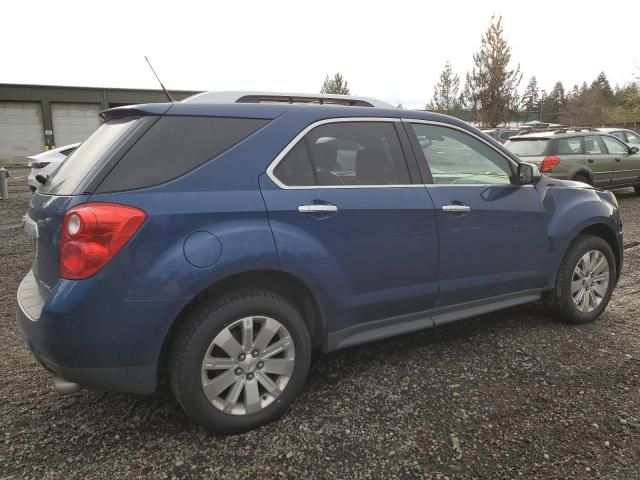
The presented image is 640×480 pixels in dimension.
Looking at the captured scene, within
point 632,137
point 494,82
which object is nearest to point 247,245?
point 632,137

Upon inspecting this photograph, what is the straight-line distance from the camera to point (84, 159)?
2680mm

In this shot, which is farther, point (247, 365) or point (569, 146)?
point (569, 146)

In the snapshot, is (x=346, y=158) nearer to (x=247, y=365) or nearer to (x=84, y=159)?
(x=247, y=365)

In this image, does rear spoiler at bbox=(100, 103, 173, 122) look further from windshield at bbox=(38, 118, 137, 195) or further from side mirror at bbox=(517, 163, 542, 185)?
side mirror at bbox=(517, 163, 542, 185)

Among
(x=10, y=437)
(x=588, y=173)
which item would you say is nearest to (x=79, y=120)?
(x=588, y=173)

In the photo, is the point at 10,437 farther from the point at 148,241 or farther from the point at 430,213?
the point at 430,213

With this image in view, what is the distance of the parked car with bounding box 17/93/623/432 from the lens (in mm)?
2359

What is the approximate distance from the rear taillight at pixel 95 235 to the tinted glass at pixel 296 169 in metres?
0.79

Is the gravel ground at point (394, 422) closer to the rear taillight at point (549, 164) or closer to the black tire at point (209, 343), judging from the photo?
the black tire at point (209, 343)

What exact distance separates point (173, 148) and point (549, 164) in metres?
9.17

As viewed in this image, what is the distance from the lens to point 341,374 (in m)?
3.36

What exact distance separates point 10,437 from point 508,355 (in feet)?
10.1

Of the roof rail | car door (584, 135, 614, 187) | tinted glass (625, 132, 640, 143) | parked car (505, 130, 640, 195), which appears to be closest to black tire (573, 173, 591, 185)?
parked car (505, 130, 640, 195)

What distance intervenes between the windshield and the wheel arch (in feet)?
2.64
